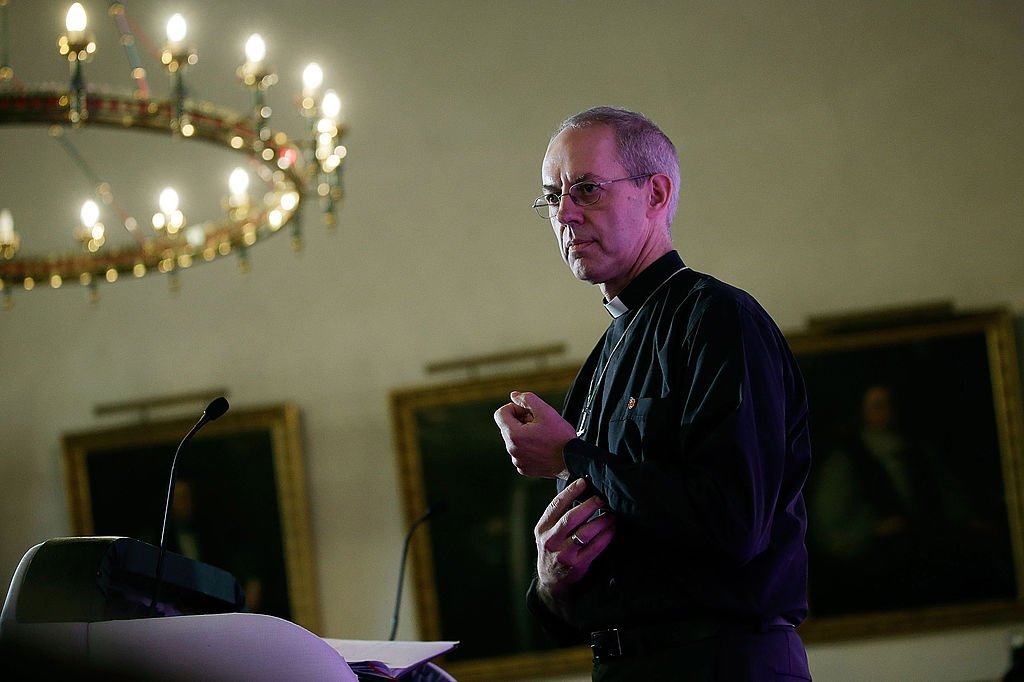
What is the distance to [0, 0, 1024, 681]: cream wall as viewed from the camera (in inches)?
288

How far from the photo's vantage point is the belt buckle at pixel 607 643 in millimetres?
2252

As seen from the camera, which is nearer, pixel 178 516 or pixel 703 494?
pixel 703 494

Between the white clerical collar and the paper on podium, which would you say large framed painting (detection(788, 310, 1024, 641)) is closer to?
the white clerical collar

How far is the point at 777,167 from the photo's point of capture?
7477 millimetres

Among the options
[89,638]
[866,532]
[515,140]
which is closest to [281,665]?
[89,638]

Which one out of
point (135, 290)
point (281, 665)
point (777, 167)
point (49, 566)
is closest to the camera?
point (281, 665)

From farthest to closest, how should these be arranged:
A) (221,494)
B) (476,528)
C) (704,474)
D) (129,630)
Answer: (221,494), (476,528), (704,474), (129,630)

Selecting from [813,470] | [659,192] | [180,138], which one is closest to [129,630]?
[659,192]

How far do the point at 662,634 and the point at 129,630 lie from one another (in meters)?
0.95

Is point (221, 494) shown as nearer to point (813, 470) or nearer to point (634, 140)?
point (813, 470)

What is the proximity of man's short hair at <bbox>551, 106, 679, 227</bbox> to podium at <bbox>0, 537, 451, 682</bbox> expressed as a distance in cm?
118

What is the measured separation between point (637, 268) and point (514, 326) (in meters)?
5.00

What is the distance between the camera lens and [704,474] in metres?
2.09

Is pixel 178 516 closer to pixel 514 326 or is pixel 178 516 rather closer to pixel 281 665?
pixel 514 326
